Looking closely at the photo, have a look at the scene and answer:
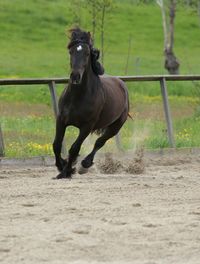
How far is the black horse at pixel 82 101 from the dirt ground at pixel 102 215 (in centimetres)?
40

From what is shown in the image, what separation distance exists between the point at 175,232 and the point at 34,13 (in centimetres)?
5001

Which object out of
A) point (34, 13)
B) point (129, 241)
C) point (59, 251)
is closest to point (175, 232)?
point (129, 241)

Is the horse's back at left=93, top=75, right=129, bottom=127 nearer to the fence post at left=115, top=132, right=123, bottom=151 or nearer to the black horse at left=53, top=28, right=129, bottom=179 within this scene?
the black horse at left=53, top=28, right=129, bottom=179

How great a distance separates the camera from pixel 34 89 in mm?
29359

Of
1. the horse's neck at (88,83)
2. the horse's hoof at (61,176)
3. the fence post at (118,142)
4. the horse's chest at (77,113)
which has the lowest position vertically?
the fence post at (118,142)

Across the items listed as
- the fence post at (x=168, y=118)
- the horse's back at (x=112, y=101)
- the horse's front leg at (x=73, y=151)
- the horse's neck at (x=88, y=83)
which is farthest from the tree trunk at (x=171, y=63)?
→ the horse's front leg at (x=73, y=151)

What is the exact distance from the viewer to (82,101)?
1314 cm

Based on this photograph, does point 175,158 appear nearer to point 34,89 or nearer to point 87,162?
point 87,162

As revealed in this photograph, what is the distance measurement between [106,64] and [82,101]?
3263cm

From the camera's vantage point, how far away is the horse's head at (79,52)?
12.6 metres

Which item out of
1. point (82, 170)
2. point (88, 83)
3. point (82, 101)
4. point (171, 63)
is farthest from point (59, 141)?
point (171, 63)

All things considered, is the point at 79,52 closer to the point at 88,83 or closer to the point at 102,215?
the point at 88,83

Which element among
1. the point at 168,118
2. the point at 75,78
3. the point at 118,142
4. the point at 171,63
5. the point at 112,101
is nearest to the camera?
the point at 75,78

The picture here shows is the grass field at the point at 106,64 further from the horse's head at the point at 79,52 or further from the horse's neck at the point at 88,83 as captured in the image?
the horse's head at the point at 79,52
